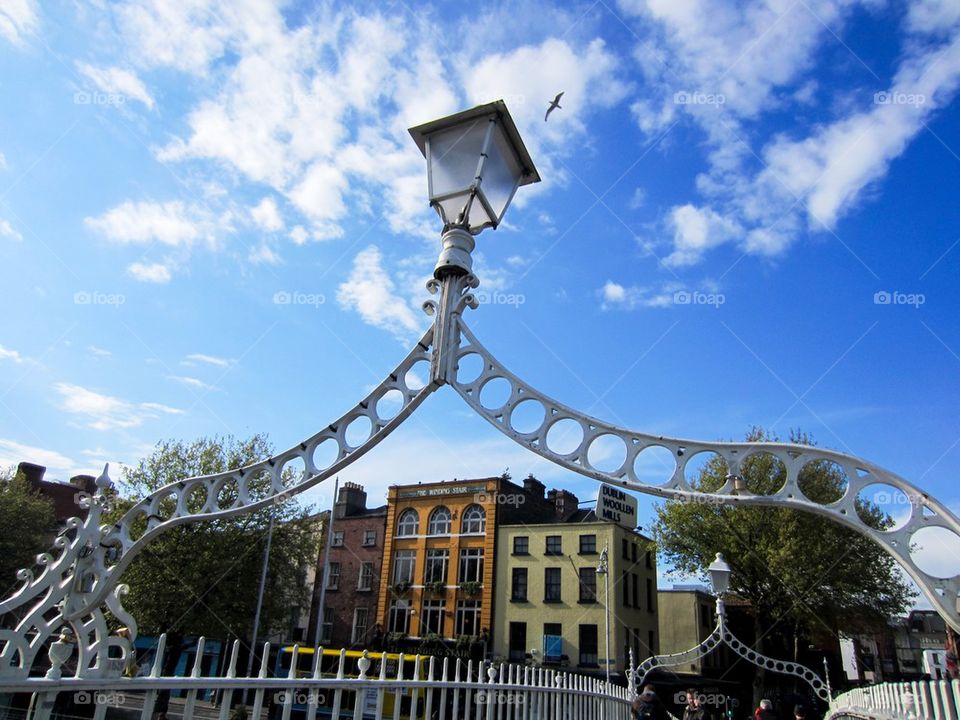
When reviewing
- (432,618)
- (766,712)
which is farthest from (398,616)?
(766,712)

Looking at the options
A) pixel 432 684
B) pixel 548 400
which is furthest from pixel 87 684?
pixel 548 400

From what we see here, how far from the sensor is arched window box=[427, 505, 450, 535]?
37.3 m

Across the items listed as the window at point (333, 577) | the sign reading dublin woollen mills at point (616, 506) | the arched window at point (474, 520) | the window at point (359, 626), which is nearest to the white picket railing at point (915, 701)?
the sign reading dublin woollen mills at point (616, 506)

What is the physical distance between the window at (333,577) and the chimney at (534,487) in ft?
41.2

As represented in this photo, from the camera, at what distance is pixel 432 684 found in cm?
490

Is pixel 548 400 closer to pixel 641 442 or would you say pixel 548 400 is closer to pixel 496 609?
pixel 641 442

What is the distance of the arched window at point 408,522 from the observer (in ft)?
125

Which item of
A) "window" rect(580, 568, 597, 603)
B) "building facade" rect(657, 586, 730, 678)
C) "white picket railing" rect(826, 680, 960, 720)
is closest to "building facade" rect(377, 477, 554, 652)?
"window" rect(580, 568, 597, 603)

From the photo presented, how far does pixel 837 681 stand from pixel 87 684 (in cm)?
4665

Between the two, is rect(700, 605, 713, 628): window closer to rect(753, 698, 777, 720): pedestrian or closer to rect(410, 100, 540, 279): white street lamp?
rect(753, 698, 777, 720): pedestrian

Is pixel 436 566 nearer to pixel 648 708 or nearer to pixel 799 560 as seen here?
pixel 799 560

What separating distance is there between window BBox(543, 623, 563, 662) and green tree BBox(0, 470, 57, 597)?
78.2 ft

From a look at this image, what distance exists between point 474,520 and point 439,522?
228cm

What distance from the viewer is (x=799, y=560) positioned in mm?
25891
